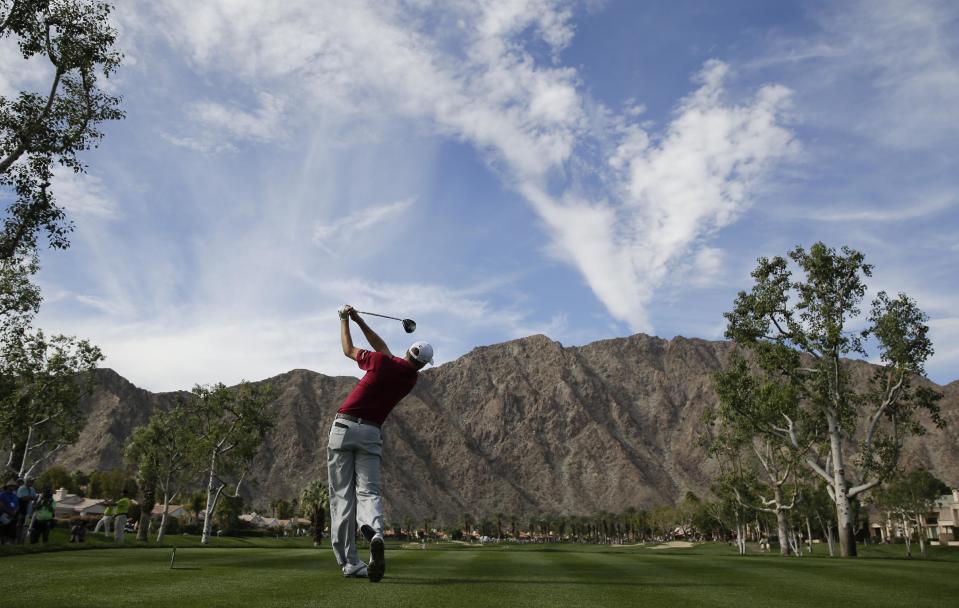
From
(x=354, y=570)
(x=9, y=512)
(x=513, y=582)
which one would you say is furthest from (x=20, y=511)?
(x=513, y=582)

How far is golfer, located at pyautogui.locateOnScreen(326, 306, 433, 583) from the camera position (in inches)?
322

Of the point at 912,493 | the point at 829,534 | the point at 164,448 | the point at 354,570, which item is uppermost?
the point at 164,448

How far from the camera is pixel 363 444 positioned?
826 centimetres

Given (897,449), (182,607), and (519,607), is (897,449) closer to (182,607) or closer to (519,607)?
(519,607)

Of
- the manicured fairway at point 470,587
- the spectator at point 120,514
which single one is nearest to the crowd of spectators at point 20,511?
the spectator at point 120,514

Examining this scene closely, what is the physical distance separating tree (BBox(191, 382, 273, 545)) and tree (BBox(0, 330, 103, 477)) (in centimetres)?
794

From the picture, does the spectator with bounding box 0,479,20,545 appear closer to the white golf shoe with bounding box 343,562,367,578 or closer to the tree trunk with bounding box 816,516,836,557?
the white golf shoe with bounding box 343,562,367,578

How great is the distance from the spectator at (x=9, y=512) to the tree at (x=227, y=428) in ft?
95.9

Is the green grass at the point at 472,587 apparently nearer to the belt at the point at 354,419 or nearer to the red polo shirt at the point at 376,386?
the belt at the point at 354,419

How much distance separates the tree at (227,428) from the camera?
48.8 metres

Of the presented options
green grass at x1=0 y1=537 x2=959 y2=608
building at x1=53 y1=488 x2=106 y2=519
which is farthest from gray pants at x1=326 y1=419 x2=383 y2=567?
building at x1=53 y1=488 x2=106 y2=519

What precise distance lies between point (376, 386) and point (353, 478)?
1249 millimetres

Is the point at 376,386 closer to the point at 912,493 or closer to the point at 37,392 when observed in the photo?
the point at 37,392

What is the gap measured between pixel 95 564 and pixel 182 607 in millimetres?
6903
